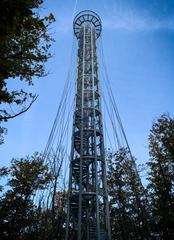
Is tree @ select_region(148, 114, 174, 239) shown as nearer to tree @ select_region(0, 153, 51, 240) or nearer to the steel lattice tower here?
the steel lattice tower

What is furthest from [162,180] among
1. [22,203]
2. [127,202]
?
[22,203]

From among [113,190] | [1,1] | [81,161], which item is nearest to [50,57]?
[1,1]

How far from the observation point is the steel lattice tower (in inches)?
548

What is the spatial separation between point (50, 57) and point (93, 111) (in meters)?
9.44

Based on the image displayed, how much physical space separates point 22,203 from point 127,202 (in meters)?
10.1

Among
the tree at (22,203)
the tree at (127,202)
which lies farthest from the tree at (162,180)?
the tree at (22,203)

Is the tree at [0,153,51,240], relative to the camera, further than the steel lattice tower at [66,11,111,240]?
Yes

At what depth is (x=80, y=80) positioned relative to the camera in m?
20.4

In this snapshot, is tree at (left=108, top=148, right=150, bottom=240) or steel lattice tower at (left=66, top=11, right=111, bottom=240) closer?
steel lattice tower at (left=66, top=11, right=111, bottom=240)

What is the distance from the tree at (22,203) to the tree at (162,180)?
10482 mm

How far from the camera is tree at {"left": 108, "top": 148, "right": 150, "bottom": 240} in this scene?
2031cm

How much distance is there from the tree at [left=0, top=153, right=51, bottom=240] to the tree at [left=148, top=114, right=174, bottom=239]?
1048 centimetres

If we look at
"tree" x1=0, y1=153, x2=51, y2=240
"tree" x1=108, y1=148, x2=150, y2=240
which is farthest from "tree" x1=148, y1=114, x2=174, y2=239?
"tree" x1=0, y1=153, x2=51, y2=240

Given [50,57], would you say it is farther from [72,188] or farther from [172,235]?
[172,235]
